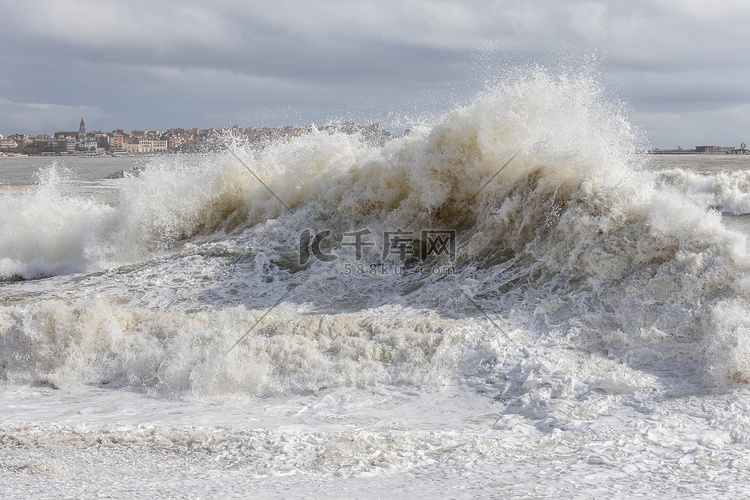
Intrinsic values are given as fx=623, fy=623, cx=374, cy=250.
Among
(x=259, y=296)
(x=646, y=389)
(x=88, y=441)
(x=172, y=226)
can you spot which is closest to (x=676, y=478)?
(x=646, y=389)

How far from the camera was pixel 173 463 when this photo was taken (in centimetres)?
424

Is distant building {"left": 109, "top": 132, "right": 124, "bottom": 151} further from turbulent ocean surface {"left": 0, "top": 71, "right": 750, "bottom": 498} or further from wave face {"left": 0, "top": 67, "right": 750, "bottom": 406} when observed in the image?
turbulent ocean surface {"left": 0, "top": 71, "right": 750, "bottom": 498}

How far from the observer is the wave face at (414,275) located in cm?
562

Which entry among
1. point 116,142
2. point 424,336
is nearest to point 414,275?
point 424,336

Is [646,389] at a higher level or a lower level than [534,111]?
lower

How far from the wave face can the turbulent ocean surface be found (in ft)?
0.10

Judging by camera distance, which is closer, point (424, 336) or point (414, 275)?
point (424, 336)

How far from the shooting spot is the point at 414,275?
27.2 ft

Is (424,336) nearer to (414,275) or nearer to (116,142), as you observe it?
(414,275)

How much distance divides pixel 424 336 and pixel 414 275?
2.31 meters

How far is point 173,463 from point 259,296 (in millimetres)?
4071

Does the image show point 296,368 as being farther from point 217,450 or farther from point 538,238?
point 538,238

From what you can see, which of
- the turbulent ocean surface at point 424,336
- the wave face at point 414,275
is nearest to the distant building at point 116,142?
the wave face at point 414,275

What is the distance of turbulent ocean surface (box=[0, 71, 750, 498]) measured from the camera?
4.14 metres
